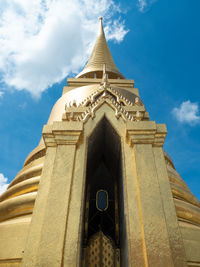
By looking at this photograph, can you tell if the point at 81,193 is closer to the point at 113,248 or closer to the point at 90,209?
the point at 113,248

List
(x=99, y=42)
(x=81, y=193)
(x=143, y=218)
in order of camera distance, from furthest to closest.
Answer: (x=99, y=42) < (x=81, y=193) < (x=143, y=218)

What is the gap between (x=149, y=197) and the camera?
16.3ft

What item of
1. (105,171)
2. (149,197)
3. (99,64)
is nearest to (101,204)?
(105,171)

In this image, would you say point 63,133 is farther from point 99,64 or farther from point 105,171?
point 99,64

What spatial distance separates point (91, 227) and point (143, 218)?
2985mm

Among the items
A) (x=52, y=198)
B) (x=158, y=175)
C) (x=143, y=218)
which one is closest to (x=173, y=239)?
(x=143, y=218)

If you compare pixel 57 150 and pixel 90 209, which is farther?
pixel 90 209

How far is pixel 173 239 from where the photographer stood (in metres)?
4.45

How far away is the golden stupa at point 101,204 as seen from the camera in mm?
4289

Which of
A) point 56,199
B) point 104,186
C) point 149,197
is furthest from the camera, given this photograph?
point 104,186

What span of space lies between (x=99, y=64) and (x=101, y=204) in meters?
12.9

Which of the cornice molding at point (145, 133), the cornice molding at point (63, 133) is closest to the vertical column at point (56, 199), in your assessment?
the cornice molding at point (63, 133)

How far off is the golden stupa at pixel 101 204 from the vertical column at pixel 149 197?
A: 0.02 metres

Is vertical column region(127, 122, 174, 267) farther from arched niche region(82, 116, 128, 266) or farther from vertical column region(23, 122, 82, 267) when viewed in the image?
vertical column region(23, 122, 82, 267)
